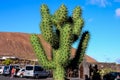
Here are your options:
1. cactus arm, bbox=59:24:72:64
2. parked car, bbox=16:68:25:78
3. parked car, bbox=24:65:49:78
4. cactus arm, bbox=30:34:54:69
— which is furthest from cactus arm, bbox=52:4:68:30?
parked car, bbox=16:68:25:78

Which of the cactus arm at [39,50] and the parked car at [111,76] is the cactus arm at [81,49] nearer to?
the cactus arm at [39,50]

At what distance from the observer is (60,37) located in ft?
84.7

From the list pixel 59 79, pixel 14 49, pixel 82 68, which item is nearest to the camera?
pixel 59 79

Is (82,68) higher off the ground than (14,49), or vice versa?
(14,49)

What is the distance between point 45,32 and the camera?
25250 millimetres

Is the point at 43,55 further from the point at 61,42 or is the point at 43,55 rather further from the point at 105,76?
the point at 105,76

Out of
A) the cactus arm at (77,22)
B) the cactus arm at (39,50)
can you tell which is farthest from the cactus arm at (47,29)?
the cactus arm at (77,22)

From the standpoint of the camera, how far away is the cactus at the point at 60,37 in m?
24.8

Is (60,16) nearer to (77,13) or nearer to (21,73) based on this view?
(77,13)

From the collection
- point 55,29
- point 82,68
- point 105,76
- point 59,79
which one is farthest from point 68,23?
point 82,68

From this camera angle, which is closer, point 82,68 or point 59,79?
point 59,79

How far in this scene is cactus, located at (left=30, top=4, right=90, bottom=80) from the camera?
24781 millimetres

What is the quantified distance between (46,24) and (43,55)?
6.53ft

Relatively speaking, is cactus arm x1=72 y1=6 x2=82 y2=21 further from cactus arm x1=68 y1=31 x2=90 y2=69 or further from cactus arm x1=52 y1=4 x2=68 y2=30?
cactus arm x1=68 y1=31 x2=90 y2=69
